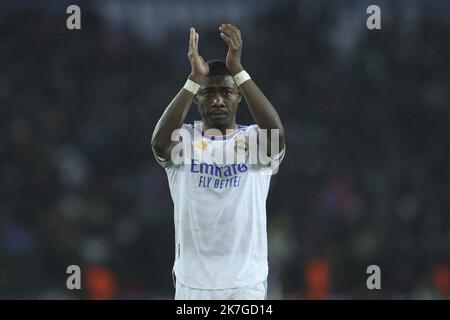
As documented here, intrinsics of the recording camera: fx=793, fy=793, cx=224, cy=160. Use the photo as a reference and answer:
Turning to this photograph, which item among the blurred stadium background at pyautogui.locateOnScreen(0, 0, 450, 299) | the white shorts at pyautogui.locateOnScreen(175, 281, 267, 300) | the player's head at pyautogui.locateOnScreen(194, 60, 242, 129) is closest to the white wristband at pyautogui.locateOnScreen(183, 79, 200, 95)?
the player's head at pyautogui.locateOnScreen(194, 60, 242, 129)

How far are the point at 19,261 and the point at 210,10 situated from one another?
3.70 m

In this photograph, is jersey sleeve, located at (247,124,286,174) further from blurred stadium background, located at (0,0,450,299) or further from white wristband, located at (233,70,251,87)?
blurred stadium background, located at (0,0,450,299)

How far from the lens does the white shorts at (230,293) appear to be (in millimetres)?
4754

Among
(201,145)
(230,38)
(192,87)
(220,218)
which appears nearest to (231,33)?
(230,38)

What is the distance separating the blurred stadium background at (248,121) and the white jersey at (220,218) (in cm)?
334

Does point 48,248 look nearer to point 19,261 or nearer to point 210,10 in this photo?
point 19,261

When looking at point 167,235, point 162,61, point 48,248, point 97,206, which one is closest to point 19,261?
point 48,248

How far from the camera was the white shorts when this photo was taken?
4.75 metres

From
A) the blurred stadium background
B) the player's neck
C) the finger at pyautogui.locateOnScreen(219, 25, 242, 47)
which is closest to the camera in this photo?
the finger at pyautogui.locateOnScreen(219, 25, 242, 47)

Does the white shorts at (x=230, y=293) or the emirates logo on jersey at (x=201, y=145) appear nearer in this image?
the white shorts at (x=230, y=293)

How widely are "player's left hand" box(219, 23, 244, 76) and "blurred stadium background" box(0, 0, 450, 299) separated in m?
3.53

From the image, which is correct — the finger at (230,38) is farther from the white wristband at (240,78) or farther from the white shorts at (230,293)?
the white shorts at (230,293)

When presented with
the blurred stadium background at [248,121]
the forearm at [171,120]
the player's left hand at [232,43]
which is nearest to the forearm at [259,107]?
the player's left hand at [232,43]

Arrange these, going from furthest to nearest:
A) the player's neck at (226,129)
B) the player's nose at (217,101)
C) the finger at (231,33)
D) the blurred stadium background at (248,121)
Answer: the blurred stadium background at (248,121), the player's neck at (226,129), the player's nose at (217,101), the finger at (231,33)
